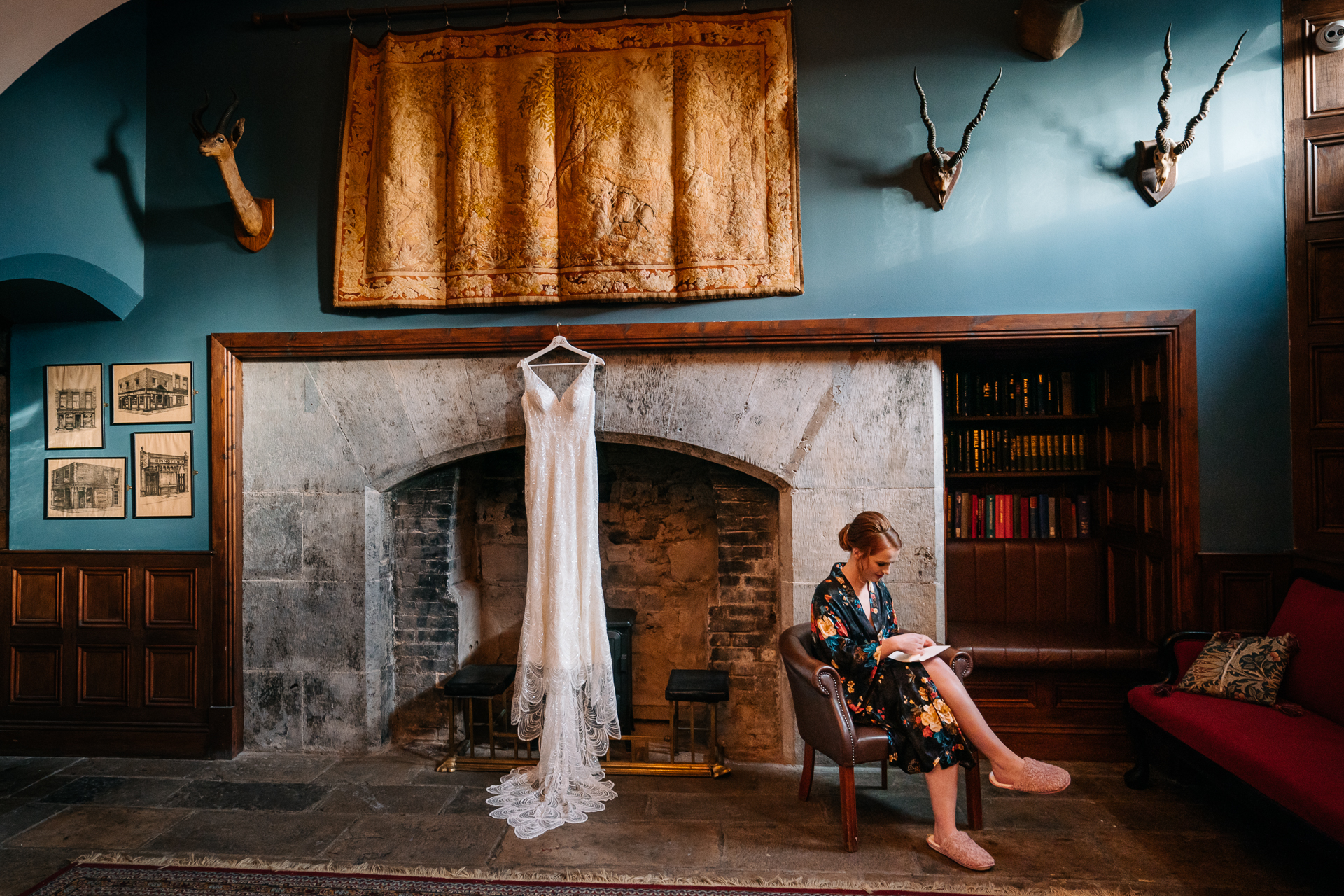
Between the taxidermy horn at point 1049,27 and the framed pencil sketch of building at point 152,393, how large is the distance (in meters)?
4.71

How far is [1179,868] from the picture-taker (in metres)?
2.72

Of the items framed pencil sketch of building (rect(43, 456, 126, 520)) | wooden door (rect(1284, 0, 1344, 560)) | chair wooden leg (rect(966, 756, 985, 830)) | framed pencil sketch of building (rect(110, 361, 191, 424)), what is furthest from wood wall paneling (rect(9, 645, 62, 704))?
wooden door (rect(1284, 0, 1344, 560))

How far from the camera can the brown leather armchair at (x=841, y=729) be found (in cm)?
286

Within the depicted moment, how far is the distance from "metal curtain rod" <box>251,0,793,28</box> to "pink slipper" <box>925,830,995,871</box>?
4115mm

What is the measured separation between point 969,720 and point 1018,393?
2.14m

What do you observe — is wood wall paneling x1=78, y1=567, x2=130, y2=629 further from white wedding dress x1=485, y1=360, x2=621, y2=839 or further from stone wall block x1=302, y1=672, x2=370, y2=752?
white wedding dress x1=485, y1=360, x2=621, y2=839

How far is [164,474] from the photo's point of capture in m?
3.98

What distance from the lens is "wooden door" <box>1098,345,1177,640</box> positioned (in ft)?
11.9

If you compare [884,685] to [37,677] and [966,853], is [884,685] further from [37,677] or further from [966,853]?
[37,677]

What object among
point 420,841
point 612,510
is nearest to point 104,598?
point 420,841

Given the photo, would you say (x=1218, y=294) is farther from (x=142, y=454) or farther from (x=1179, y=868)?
(x=142, y=454)

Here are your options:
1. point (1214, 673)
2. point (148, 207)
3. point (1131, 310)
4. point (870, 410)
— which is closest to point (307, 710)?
point (148, 207)

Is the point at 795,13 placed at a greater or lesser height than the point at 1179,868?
greater

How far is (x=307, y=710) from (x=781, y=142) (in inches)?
155
